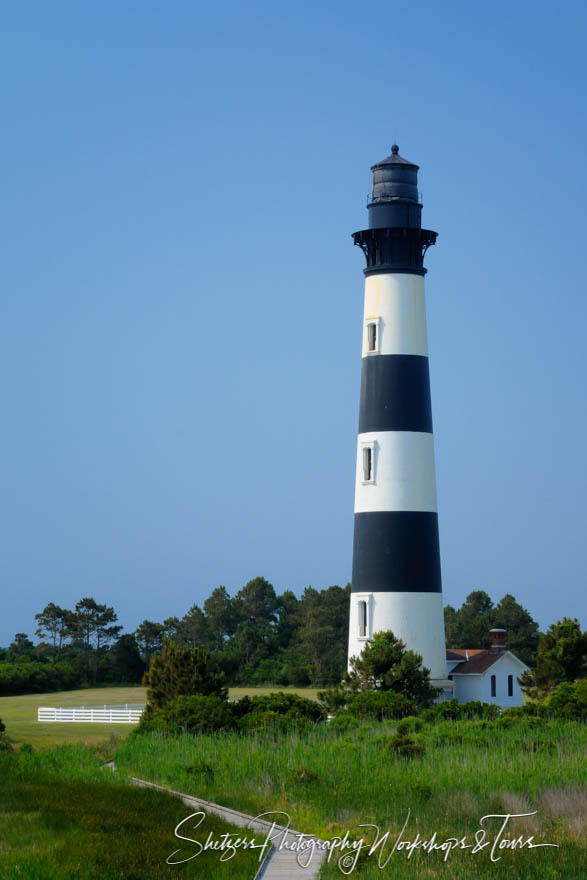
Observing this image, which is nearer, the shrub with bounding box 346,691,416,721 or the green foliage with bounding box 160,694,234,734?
the green foliage with bounding box 160,694,234,734

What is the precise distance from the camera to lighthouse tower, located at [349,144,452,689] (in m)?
37.4

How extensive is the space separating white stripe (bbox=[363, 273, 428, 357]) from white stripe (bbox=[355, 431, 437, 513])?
2664mm

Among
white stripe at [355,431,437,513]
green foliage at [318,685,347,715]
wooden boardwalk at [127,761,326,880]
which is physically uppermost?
white stripe at [355,431,437,513]

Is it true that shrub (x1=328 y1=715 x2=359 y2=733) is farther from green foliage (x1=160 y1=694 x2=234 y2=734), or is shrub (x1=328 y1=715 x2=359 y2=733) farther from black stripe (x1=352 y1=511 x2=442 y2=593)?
black stripe (x1=352 y1=511 x2=442 y2=593)

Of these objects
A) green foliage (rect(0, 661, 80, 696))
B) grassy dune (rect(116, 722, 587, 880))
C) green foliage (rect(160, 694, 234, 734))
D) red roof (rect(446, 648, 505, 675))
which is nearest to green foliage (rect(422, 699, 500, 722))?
grassy dune (rect(116, 722, 587, 880))

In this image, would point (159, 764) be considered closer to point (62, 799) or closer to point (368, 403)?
point (62, 799)

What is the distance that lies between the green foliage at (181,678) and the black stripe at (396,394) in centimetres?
983

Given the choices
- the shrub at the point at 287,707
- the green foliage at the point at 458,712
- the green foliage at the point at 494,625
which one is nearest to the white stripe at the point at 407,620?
the green foliage at the point at 458,712

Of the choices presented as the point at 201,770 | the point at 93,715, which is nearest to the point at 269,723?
the point at 201,770

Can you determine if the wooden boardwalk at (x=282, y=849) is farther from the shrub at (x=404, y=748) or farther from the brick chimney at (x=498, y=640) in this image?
the brick chimney at (x=498, y=640)

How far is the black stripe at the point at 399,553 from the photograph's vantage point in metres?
37.3

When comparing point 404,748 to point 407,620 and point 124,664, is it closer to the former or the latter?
point 407,620

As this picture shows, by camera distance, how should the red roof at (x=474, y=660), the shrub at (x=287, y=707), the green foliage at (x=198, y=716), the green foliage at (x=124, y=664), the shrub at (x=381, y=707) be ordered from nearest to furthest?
the green foliage at (x=198, y=716) < the shrub at (x=287, y=707) < the shrub at (x=381, y=707) < the red roof at (x=474, y=660) < the green foliage at (x=124, y=664)

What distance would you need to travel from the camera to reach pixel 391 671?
119ft
